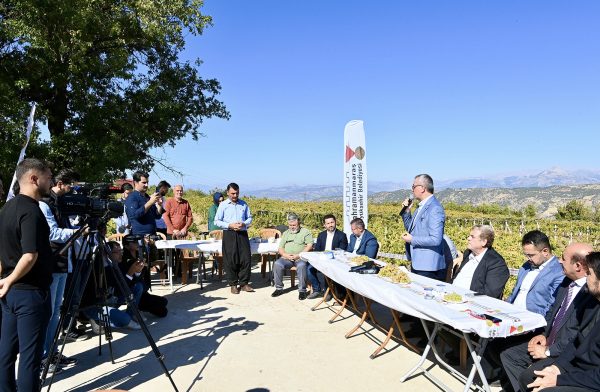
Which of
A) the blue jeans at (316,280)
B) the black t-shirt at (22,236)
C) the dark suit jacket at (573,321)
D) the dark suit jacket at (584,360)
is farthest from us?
the blue jeans at (316,280)

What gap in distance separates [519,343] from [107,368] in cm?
345

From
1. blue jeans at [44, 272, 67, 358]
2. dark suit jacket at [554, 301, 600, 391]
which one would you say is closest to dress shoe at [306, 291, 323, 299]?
blue jeans at [44, 272, 67, 358]

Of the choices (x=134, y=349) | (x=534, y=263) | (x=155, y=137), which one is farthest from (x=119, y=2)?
(x=534, y=263)

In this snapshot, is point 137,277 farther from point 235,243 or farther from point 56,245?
point 235,243

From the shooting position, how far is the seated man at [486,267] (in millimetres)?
3693

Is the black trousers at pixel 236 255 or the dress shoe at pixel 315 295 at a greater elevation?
the black trousers at pixel 236 255

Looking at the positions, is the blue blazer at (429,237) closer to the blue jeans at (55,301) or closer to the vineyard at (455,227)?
the blue jeans at (55,301)

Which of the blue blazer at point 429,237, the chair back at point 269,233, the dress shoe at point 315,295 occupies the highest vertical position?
the blue blazer at point 429,237

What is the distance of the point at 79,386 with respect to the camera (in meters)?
3.30

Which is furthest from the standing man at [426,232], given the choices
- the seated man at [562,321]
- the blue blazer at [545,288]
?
the seated man at [562,321]

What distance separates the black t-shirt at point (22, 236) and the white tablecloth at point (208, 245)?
386cm

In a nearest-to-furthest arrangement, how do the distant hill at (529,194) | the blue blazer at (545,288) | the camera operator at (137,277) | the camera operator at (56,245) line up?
the blue blazer at (545,288), the camera operator at (56,245), the camera operator at (137,277), the distant hill at (529,194)

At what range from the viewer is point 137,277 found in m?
4.89

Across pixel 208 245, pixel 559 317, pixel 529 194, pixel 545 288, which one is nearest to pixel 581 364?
pixel 559 317
